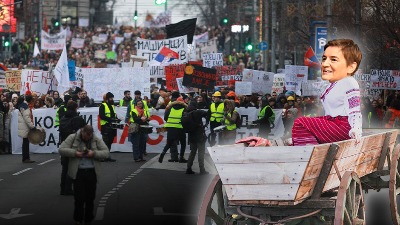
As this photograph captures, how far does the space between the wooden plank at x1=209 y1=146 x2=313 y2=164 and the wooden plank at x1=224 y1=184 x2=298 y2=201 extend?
0.74 feet

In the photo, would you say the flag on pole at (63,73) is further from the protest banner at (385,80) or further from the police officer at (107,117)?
the protest banner at (385,80)

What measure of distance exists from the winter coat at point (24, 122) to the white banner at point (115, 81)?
8.96 metres

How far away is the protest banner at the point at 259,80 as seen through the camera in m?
42.3

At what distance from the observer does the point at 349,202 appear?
10977 mm

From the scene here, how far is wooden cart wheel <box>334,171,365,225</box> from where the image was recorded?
1034 cm

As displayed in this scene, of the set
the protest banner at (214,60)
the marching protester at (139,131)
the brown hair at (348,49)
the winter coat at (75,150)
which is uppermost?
the brown hair at (348,49)

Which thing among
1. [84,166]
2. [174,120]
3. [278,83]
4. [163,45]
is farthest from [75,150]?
[278,83]

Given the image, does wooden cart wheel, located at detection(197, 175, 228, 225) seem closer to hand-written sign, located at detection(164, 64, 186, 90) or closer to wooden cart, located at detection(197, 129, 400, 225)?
wooden cart, located at detection(197, 129, 400, 225)

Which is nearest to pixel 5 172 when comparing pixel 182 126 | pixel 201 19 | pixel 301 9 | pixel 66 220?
pixel 182 126

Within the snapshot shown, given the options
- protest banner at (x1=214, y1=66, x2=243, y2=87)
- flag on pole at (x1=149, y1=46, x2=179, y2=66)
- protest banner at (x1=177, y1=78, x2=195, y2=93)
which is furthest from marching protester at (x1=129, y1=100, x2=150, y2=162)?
protest banner at (x1=214, y1=66, x2=243, y2=87)

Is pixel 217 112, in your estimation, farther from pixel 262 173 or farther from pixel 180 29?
pixel 262 173

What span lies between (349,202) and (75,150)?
537 cm

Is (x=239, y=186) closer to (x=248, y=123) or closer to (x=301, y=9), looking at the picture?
(x=248, y=123)

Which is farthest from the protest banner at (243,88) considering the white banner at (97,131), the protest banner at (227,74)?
the white banner at (97,131)
